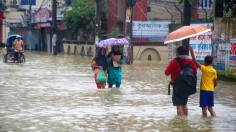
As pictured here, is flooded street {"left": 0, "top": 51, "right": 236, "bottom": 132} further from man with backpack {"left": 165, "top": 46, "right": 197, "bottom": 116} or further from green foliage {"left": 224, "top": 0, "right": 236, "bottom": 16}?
green foliage {"left": 224, "top": 0, "right": 236, "bottom": 16}

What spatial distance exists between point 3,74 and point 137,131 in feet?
49.7

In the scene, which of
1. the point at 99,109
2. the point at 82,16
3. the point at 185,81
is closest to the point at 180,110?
the point at 185,81

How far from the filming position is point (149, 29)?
127ft

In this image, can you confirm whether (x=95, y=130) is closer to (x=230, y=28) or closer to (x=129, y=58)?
(x=230, y=28)

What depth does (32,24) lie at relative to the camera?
2697 inches

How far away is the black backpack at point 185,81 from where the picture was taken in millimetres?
12219

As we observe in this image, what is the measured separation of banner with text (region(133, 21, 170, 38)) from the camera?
37.9m

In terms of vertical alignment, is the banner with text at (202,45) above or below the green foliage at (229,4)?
below

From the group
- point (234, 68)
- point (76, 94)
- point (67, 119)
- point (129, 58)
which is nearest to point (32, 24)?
point (129, 58)

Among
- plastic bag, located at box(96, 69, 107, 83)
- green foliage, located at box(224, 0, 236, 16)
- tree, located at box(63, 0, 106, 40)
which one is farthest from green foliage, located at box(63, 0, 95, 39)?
plastic bag, located at box(96, 69, 107, 83)

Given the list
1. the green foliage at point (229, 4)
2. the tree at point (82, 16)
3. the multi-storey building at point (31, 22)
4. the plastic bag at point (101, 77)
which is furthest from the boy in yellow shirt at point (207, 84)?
the multi-storey building at point (31, 22)

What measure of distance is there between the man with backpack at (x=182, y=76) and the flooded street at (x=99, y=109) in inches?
19.5

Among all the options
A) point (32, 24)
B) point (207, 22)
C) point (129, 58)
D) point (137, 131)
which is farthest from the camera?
point (32, 24)

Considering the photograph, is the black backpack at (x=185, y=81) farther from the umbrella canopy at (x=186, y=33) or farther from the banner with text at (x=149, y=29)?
the banner with text at (x=149, y=29)
